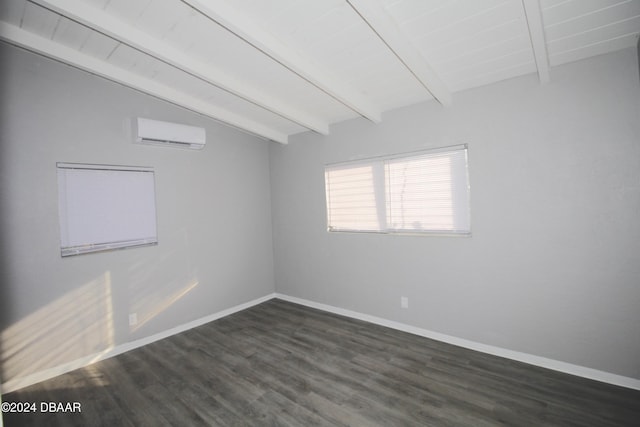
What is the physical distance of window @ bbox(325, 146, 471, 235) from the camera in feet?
10.3

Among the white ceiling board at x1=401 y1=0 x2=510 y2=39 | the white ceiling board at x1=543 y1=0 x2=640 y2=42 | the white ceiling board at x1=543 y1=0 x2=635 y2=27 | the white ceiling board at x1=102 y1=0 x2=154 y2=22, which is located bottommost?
the white ceiling board at x1=543 y1=0 x2=640 y2=42

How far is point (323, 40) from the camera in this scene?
2326 mm

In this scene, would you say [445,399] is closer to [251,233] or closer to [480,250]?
[480,250]

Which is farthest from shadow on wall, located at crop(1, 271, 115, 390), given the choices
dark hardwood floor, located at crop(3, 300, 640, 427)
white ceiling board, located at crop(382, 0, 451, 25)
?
white ceiling board, located at crop(382, 0, 451, 25)

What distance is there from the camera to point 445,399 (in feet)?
7.59

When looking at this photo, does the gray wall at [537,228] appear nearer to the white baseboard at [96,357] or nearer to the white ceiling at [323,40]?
the white ceiling at [323,40]

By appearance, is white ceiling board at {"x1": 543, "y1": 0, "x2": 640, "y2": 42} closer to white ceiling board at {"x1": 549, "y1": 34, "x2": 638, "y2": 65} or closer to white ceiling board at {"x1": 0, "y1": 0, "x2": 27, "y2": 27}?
white ceiling board at {"x1": 549, "y1": 34, "x2": 638, "y2": 65}

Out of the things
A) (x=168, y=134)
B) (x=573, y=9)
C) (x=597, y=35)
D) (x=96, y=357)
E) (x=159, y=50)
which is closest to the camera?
(x=573, y=9)

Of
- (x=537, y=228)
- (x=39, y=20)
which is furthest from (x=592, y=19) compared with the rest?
(x=39, y=20)

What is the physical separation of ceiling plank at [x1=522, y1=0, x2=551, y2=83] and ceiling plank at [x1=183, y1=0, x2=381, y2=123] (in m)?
1.55

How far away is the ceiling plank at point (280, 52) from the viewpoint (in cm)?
197

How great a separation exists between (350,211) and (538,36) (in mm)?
2587

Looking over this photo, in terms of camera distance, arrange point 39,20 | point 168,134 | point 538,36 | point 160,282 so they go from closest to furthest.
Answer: point 538,36 → point 39,20 → point 168,134 → point 160,282

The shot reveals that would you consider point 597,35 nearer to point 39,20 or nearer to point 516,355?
point 516,355
